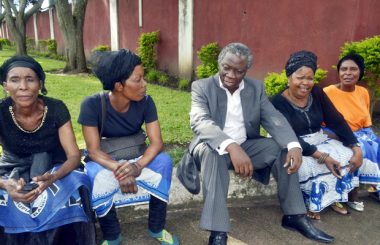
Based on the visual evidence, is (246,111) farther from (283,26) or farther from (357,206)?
(283,26)

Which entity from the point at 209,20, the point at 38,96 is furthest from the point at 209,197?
the point at 209,20

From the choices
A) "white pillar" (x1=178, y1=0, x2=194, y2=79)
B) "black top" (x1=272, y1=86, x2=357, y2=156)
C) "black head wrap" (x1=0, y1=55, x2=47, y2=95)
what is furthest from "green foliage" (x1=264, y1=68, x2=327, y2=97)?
"white pillar" (x1=178, y1=0, x2=194, y2=79)

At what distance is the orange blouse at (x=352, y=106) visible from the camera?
3490 mm

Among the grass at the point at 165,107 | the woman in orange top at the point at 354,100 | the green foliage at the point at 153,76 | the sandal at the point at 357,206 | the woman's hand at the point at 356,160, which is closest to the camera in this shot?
the woman's hand at the point at 356,160

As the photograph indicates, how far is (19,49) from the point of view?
15.8m

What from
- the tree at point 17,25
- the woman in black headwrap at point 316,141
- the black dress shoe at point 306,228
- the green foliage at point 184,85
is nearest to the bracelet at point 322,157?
the woman in black headwrap at point 316,141

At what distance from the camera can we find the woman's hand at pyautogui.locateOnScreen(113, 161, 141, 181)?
241 centimetres

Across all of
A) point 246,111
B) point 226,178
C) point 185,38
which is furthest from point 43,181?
point 185,38

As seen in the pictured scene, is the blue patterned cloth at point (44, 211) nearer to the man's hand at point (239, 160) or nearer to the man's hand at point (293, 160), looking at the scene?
the man's hand at point (239, 160)

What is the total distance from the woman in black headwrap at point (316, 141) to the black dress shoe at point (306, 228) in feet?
0.81

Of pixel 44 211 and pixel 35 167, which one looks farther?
pixel 35 167

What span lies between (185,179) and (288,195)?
0.82 metres

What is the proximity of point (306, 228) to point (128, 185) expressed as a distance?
56.0 inches

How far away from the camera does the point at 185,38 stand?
9586 mm
